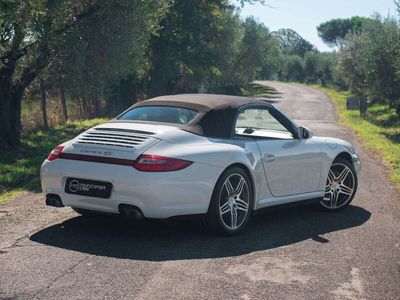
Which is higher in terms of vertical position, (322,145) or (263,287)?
(322,145)

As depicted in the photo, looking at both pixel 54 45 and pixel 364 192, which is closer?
pixel 364 192

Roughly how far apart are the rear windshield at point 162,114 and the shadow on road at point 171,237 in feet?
3.66

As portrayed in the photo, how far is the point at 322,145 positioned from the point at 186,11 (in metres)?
25.6

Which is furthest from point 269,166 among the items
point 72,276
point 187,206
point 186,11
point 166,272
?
point 186,11

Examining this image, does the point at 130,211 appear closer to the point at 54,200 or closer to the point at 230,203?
the point at 54,200

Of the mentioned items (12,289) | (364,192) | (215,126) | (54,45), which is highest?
(54,45)

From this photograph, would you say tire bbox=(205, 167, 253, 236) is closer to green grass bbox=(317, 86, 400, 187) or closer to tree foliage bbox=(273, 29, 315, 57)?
green grass bbox=(317, 86, 400, 187)

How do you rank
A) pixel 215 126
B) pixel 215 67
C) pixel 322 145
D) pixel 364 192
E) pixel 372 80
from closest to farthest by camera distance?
pixel 215 126
pixel 322 145
pixel 364 192
pixel 372 80
pixel 215 67

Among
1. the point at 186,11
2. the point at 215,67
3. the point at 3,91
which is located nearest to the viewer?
the point at 3,91

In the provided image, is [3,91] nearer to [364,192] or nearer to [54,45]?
[54,45]

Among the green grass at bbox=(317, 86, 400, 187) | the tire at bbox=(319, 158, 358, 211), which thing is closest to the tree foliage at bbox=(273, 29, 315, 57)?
the green grass at bbox=(317, 86, 400, 187)

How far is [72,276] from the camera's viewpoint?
499 cm

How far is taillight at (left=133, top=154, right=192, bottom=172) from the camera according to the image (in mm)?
5887

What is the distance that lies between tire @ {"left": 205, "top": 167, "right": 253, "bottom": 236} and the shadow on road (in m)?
0.13
